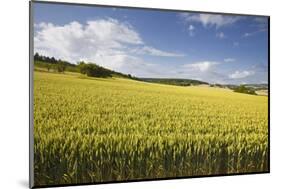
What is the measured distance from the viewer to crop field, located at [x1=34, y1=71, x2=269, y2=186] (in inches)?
163

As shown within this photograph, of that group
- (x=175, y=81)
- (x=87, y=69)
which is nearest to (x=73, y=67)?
(x=87, y=69)

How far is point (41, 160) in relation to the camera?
13.4 feet

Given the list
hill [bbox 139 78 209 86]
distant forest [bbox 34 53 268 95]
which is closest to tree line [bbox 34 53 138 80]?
distant forest [bbox 34 53 268 95]

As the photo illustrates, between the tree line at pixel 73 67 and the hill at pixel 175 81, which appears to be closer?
the tree line at pixel 73 67

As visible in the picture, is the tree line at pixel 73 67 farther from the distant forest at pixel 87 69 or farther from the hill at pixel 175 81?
the hill at pixel 175 81

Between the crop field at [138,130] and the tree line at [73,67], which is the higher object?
the tree line at [73,67]

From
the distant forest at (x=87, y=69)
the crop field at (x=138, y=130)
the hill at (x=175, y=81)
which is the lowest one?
the crop field at (x=138, y=130)

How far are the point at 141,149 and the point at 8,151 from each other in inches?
43.8

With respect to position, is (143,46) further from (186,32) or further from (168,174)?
(168,174)

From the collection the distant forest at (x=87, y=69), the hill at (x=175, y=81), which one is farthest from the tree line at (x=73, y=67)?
the hill at (x=175, y=81)

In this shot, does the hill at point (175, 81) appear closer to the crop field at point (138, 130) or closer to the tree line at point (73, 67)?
the crop field at point (138, 130)

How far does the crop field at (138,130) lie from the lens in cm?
415

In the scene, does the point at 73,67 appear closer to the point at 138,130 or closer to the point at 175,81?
the point at 138,130

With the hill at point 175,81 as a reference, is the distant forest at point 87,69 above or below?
above
